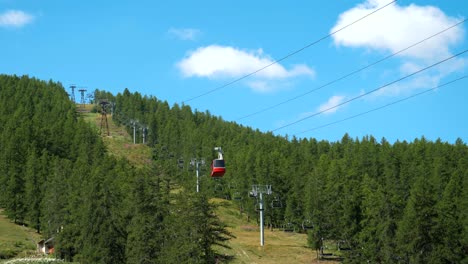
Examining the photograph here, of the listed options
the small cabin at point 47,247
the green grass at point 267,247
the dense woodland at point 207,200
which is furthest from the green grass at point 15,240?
the green grass at point 267,247

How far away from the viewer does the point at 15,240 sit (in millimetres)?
88750

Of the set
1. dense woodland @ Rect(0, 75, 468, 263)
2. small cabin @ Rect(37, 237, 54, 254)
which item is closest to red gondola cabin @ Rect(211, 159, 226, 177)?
dense woodland @ Rect(0, 75, 468, 263)

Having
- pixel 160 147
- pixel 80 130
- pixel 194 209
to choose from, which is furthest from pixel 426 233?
pixel 160 147

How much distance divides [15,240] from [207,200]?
43.4 meters

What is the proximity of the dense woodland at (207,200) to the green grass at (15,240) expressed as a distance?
1.90m

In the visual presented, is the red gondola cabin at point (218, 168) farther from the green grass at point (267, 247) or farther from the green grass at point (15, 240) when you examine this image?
the green grass at point (15, 240)

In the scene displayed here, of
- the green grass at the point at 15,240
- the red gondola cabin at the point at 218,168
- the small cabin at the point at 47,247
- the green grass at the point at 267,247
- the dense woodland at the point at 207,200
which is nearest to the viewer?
the red gondola cabin at the point at 218,168

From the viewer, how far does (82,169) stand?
101 metres

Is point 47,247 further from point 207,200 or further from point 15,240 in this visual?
point 207,200

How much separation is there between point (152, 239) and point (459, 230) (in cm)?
4413

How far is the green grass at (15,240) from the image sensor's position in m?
80.5

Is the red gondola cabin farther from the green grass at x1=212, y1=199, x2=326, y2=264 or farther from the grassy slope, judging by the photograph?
the green grass at x1=212, y1=199, x2=326, y2=264

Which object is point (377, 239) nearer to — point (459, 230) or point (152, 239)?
point (459, 230)

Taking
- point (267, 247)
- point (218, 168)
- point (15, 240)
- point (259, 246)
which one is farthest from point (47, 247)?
point (218, 168)
